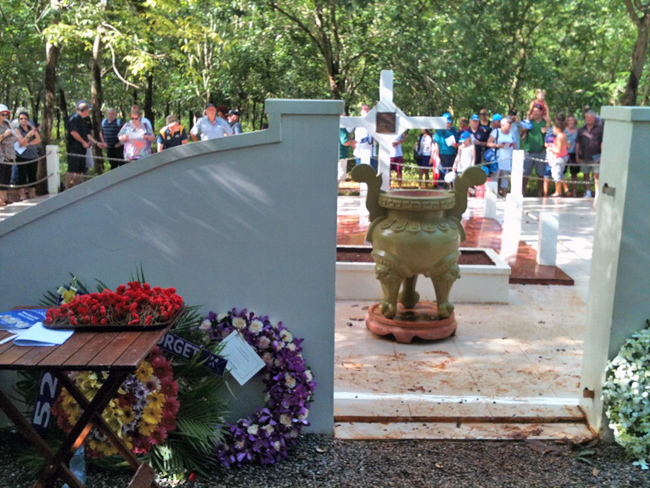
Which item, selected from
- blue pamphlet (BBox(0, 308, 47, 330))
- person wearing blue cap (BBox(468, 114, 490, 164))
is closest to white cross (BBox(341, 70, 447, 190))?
person wearing blue cap (BBox(468, 114, 490, 164))

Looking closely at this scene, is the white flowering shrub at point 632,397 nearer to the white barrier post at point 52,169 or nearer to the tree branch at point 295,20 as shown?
the white barrier post at point 52,169

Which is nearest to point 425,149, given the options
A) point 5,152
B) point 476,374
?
point 5,152

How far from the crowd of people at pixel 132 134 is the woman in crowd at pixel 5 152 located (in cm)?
100

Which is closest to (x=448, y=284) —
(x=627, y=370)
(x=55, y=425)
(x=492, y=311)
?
(x=492, y=311)

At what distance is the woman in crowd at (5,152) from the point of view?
12.6 metres

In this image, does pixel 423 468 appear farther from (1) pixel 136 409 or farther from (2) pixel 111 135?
(2) pixel 111 135

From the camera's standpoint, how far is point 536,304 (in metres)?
7.26

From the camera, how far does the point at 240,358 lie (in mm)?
4027

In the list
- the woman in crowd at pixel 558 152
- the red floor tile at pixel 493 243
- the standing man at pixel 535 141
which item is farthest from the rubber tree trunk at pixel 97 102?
the woman in crowd at pixel 558 152

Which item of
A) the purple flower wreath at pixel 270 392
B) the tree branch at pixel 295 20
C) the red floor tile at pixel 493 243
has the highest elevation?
the tree branch at pixel 295 20

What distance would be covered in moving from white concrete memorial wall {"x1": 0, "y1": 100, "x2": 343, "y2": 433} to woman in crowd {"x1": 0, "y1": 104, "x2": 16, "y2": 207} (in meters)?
9.35

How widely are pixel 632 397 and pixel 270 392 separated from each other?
1994 millimetres

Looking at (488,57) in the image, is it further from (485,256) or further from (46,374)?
(46,374)

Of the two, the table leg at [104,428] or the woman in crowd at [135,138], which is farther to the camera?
the woman in crowd at [135,138]
